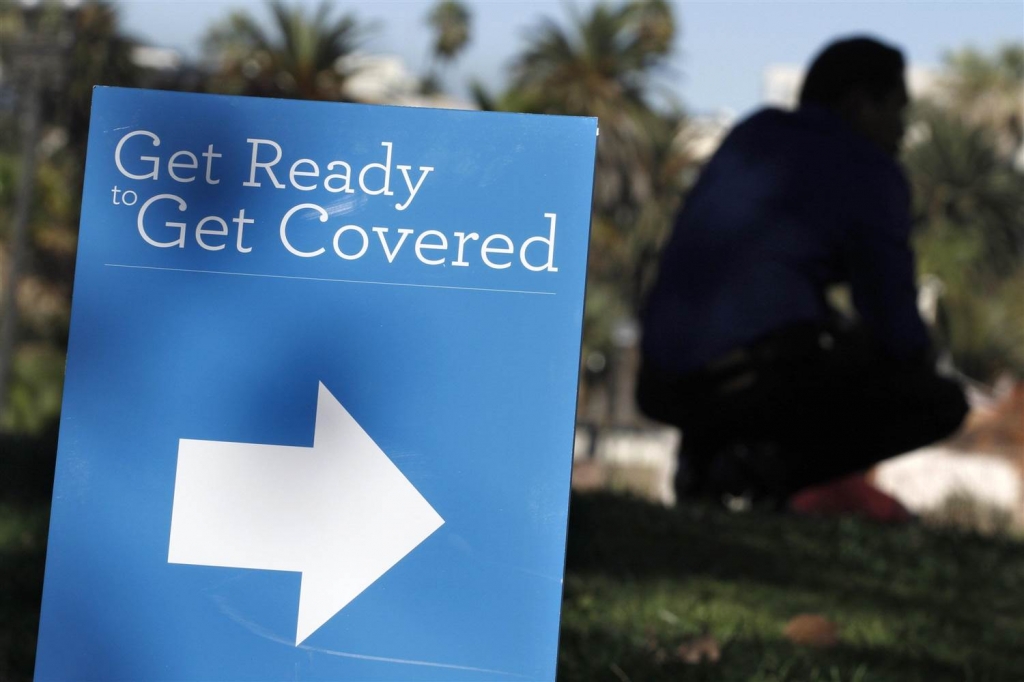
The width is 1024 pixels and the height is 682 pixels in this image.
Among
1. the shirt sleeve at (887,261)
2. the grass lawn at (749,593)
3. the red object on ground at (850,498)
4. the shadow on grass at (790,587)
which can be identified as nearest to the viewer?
the grass lawn at (749,593)

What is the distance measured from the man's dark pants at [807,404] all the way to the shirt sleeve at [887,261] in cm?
11

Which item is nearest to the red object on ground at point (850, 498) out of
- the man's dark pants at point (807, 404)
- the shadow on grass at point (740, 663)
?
the man's dark pants at point (807, 404)

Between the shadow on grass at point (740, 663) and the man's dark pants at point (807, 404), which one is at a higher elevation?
the man's dark pants at point (807, 404)

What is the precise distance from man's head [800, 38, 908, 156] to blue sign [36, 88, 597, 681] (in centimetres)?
367

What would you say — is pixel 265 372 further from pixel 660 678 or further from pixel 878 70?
pixel 878 70

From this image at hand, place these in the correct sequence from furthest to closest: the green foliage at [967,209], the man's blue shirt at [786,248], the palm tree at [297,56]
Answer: the green foliage at [967,209] < the palm tree at [297,56] < the man's blue shirt at [786,248]

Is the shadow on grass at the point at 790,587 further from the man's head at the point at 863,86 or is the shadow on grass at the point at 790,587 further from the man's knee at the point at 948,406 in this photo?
the man's head at the point at 863,86

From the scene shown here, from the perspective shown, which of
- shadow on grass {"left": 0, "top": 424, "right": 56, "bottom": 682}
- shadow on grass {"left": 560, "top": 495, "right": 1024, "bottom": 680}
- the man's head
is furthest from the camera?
the man's head

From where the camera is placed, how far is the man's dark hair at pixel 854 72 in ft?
17.5

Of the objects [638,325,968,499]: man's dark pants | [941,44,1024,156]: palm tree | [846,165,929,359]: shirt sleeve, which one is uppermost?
[941,44,1024,156]: palm tree

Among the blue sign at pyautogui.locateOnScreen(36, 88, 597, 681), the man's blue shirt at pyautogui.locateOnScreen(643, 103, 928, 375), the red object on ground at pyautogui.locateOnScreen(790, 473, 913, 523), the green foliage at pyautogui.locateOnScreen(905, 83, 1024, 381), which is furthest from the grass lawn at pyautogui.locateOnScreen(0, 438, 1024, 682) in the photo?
the green foliage at pyautogui.locateOnScreen(905, 83, 1024, 381)

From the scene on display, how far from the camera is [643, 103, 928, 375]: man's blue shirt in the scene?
16.0 ft

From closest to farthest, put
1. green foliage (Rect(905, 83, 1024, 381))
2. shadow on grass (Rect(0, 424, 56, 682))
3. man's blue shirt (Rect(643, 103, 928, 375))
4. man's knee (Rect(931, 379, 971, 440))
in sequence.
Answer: shadow on grass (Rect(0, 424, 56, 682)) → man's blue shirt (Rect(643, 103, 928, 375)) → man's knee (Rect(931, 379, 971, 440)) → green foliage (Rect(905, 83, 1024, 381))

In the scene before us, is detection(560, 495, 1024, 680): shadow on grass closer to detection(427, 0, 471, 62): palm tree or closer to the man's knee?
the man's knee
